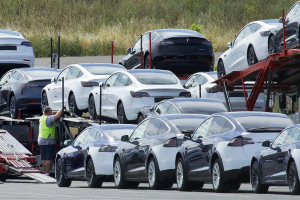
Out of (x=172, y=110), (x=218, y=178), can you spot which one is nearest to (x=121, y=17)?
(x=172, y=110)

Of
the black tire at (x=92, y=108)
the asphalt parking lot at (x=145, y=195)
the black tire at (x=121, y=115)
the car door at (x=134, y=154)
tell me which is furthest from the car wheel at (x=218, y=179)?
the black tire at (x=92, y=108)

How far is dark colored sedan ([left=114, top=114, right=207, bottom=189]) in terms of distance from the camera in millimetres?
12406

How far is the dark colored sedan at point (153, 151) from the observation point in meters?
12.4

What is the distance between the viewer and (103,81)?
19172 millimetres

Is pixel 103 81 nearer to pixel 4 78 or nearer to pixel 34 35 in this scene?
pixel 4 78

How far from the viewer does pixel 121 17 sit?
58344 mm

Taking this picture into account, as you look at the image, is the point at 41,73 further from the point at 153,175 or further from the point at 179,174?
the point at 179,174

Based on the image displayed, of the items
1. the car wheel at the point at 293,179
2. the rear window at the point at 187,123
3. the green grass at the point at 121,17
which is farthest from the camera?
the green grass at the point at 121,17

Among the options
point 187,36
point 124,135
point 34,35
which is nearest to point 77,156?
point 124,135

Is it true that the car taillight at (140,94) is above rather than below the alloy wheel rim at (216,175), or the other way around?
above

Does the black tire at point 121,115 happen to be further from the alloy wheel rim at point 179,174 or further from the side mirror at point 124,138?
the alloy wheel rim at point 179,174

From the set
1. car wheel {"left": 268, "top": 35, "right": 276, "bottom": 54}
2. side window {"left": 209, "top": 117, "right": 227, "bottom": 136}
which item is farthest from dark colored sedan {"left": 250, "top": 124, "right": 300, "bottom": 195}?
car wheel {"left": 268, "top": 35, "right": 276, "bottom": 54}

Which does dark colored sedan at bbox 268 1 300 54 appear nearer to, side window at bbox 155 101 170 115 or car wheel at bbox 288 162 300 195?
side window at bbox 155 101 170 115

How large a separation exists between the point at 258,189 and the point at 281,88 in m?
7.94
